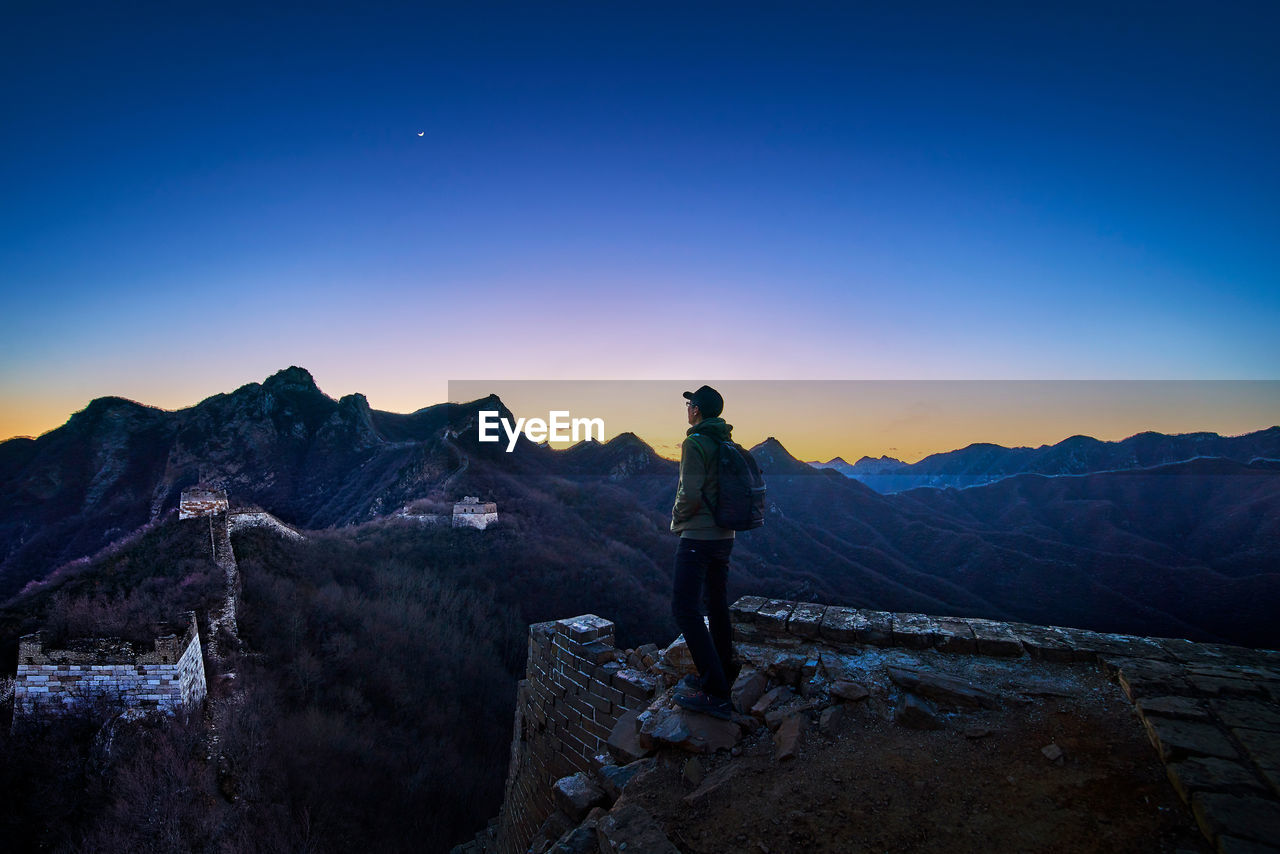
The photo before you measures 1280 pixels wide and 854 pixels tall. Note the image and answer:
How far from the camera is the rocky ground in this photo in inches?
84.6

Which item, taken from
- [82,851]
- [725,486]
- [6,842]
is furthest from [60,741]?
[725,486]

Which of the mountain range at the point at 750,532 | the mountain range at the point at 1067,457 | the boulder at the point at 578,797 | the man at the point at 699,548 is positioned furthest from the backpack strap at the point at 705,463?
the mountain range at the point at 1067,457

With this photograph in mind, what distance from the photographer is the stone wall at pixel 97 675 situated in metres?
9.19

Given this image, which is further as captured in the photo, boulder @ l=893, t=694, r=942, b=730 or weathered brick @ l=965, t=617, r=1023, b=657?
weathered brick @ l=965, t=617, r=1023, b=657

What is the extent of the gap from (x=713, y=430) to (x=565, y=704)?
4133mm

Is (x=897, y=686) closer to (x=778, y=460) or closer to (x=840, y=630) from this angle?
(x=840, y=630)

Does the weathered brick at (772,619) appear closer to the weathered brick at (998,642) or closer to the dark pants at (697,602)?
the dark pants at (697,602)

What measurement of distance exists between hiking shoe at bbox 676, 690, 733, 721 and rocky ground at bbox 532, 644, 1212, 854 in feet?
0.19

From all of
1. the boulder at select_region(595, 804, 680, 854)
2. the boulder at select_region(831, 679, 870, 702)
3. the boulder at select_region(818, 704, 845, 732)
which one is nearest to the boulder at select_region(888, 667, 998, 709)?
the boulder at select_region(831, 679, 870, 702)

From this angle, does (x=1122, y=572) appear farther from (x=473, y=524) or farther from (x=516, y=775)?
(x=473, y=524)

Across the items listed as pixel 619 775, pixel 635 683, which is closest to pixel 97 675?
pixel 635 683

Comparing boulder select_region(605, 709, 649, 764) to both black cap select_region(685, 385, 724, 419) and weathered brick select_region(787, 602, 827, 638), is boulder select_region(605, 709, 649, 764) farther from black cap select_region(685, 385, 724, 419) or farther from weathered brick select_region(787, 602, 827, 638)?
black cap select_region(685, 385, 724, 419)

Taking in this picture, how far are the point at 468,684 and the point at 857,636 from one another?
19514mm

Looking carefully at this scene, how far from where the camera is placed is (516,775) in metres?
7.47
